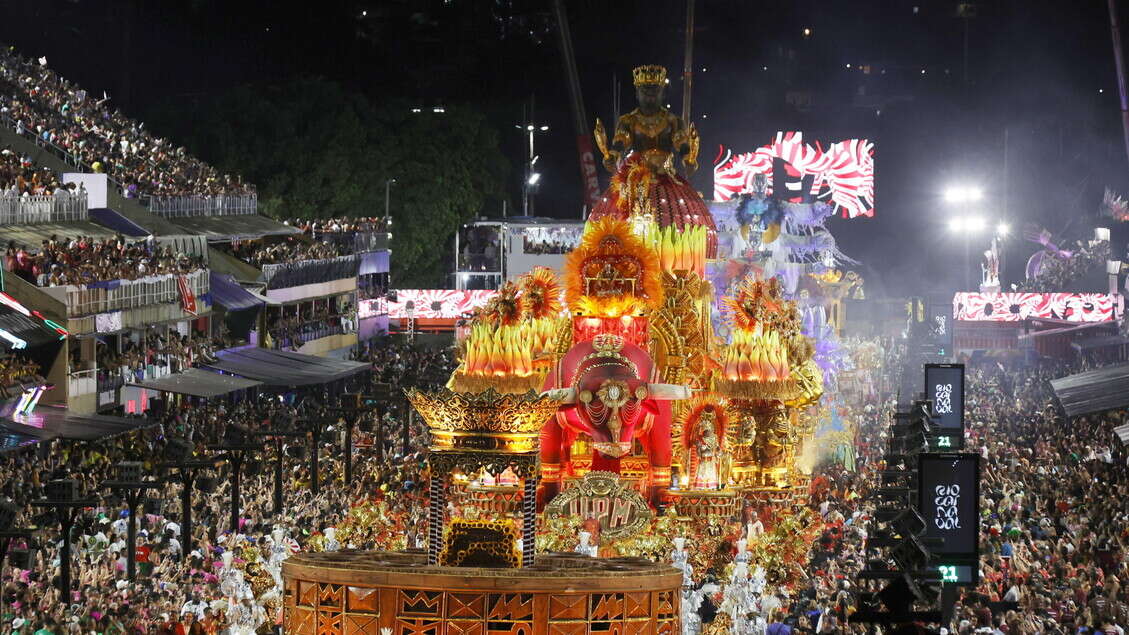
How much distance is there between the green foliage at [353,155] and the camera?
239 ft

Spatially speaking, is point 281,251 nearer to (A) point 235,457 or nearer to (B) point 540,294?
(B) point 540,294

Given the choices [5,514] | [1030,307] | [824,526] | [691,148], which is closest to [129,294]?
Result: [691,148]

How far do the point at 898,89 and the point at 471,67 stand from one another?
22236 millimetres

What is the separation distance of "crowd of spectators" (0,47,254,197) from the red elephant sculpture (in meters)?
20.5

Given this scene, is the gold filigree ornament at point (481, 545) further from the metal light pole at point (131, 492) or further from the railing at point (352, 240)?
the railing at point (352, 240)

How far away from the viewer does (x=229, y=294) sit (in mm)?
53344

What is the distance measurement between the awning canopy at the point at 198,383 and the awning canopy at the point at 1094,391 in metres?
15.8

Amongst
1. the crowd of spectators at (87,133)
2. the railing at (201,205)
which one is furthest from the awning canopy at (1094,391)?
the crowd of spectators at (87,133)

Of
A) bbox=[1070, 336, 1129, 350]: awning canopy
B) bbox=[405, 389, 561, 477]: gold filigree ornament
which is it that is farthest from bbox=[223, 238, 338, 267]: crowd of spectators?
bbox=[405, 389, 561, 477]: gold filigree ornament

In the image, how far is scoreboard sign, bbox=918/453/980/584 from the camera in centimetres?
2397

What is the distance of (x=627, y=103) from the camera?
8775 cm

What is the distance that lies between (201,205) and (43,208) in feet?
44.0

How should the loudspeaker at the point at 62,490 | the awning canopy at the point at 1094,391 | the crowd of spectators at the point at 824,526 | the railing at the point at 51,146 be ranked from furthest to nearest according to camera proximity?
the railing at the point at 51,146
the awning canopy at the point at 1094,391
the loudspeaker at the point at 62,490
the crowd of spectators at the point at 824,526

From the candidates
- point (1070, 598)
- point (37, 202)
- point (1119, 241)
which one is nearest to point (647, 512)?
point (1070, 598)
